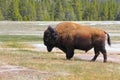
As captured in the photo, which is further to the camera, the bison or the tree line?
the tree line

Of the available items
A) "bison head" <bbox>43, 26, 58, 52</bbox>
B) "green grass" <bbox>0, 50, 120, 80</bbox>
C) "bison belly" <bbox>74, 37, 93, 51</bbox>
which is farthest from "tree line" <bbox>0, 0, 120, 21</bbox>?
"green grass" <bbox>0, 50, 120, 80</bbox>

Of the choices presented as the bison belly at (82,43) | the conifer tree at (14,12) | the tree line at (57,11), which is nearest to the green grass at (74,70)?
the bison belly at (82,43)

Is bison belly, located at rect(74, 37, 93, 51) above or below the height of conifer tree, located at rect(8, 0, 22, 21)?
above

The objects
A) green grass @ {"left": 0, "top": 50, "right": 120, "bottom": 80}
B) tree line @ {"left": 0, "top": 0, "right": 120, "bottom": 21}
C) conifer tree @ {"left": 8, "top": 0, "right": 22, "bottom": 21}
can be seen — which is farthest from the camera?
tree line @ {"left": 0, "top": 0, "right": 120, "bottom": 21}

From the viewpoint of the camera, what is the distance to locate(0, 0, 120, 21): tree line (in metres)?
130

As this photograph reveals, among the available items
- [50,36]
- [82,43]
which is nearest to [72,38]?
[82,43]

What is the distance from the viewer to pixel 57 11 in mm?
139250

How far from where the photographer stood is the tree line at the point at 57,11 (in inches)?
5138

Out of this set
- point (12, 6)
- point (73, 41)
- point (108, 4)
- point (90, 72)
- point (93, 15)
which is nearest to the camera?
point (90, 72)

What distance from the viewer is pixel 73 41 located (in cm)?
2169

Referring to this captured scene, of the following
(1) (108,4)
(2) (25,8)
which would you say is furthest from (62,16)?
(1) (108,4)

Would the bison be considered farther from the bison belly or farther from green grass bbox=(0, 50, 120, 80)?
green grass bbox=(0, 50, 120, 80)

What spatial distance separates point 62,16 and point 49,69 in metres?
118

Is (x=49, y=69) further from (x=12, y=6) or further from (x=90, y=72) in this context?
(x=12, y=6)
